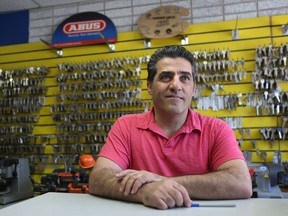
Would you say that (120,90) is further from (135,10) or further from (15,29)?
(15,29)

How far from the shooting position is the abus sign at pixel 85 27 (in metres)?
3.95

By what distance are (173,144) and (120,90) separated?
2228 mm

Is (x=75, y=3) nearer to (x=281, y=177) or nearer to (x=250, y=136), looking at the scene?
(x=250, y=136)

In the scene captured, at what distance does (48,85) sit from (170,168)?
121 inches

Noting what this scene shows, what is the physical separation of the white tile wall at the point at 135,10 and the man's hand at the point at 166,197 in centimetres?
310

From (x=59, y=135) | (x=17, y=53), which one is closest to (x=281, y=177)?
(x=59, y=135)

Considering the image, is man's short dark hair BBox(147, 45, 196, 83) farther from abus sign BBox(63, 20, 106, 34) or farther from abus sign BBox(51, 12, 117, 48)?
abus sign BBox(63, 20, 106, 34)

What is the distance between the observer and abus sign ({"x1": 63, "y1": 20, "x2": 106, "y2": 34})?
12.9 feet

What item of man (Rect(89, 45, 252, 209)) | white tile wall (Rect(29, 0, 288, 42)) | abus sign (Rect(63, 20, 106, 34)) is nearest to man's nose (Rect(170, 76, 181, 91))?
man (Rect(89, 45, 252, 209))

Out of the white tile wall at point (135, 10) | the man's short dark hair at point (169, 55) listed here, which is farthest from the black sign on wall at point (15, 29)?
the man's short dark hair at point (169, 55)

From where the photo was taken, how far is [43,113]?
4.04 metres

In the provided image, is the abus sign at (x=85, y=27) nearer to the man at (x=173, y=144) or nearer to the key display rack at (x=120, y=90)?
the key display rack at (x=120, y=90)

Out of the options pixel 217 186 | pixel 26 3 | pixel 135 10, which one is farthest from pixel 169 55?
pixel 26 3

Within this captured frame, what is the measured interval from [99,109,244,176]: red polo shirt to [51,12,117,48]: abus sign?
2.52 meters
